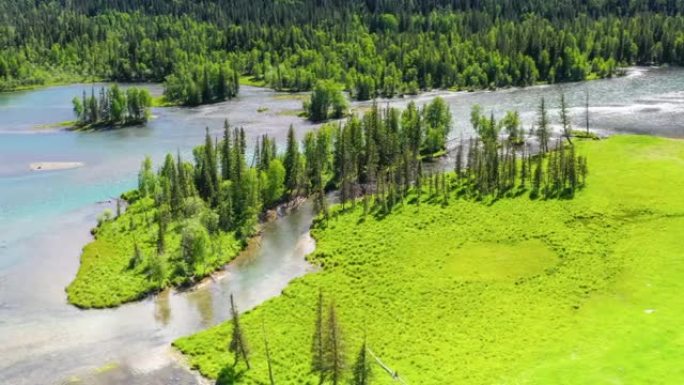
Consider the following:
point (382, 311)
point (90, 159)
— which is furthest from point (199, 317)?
point (90, 159)

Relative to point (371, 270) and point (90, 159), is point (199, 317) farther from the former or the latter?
point (90, 159)

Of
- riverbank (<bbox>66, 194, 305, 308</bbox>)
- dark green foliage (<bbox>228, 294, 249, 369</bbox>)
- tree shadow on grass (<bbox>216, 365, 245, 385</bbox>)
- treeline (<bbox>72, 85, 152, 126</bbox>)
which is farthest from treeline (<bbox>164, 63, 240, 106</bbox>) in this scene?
tree shadow on grass (<bbox>216, 365, 245, 385</bbox>)

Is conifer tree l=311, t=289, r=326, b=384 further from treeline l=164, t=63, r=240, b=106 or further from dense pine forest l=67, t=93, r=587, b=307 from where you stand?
treeline l=164, t=63, r=240, b=106

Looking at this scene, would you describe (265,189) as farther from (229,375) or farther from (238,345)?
(229,375)

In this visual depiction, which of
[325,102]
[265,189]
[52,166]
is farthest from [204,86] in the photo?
[265,189]

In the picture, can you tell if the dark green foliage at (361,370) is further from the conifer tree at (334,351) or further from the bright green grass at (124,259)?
the bright green grass at (124,259)
